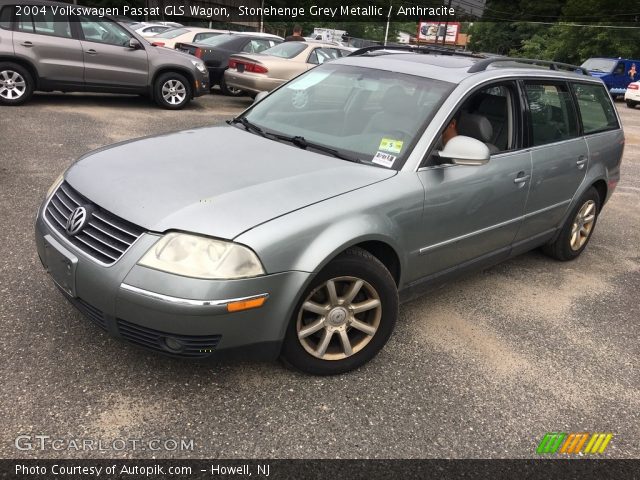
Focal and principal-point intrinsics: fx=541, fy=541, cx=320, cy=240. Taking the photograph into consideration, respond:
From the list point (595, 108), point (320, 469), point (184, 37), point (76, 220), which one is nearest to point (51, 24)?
point (184, 37)

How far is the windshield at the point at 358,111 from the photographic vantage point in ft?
10.2

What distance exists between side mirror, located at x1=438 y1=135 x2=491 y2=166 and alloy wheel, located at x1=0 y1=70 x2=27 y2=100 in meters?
7.81

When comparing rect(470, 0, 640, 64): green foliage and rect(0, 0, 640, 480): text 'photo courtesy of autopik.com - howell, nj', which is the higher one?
rect(470, 0, 640, 64): green foliage

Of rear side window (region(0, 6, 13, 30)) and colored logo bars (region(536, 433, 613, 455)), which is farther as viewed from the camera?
rear side window (region(0, 6, 13, 30))

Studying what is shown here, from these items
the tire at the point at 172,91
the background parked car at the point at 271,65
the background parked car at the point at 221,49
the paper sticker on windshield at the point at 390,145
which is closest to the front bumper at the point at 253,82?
the background parked car at the point at 271,65

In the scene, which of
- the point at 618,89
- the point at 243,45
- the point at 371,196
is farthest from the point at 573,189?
the point at 618,89

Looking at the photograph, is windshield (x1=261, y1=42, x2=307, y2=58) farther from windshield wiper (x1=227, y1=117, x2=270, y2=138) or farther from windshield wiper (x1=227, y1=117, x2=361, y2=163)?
windshield wiper (x1=227, y1=117, x2=361, y2=163)

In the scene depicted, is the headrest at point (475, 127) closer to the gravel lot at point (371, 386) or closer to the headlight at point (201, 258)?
the gravel lot at point (371, 386)

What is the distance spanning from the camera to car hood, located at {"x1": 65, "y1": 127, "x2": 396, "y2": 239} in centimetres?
237

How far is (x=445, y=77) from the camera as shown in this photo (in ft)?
11.0

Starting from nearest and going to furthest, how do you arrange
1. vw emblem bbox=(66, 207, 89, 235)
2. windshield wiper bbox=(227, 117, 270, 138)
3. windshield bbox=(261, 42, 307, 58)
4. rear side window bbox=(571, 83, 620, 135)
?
vw emblem bbox=(66, 207, 89, 235), windshield wiper bbox=(227, 117, 270, 138), rear side window bbox=(571, 83, 620, 135), windshield bbox=(261, 42, 307, 58)

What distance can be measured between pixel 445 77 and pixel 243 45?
9.40m

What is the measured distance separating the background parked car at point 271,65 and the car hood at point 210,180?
7025 millimetres

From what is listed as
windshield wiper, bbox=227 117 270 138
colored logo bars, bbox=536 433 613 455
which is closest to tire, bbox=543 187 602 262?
colored logo bars, bbox=536 433 613 455
